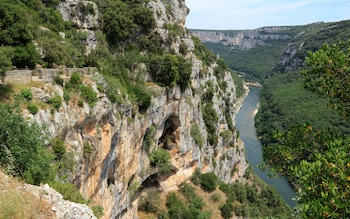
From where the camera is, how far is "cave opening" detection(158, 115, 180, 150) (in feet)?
108

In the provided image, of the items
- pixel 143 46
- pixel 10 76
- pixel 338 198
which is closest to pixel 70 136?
pixel 10 76

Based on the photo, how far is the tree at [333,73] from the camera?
25.1 ft

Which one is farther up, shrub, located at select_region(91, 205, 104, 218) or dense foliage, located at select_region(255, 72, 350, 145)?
shrub, located at select_region(91, 205, 104, 218)

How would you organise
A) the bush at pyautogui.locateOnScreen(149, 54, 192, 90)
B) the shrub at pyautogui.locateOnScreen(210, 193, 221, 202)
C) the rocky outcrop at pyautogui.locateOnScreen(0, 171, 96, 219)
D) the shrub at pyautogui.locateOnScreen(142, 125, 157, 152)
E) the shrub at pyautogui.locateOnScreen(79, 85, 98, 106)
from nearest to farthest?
the rocky outcrop at pyautogui.locateOnScreen(0, 171, 96, 219) → the shrub at pyautogui.locateOnScreen(79, 85, 98, 106) → the shrub at pyautogui.locateOnScreen(142, 125, 157, 152) → the bush at pyautogui.locateOnScreen(149, 54, 192, 90) → the shrub at pyautogui.locateOnScreen(210, 193, 221, 202)

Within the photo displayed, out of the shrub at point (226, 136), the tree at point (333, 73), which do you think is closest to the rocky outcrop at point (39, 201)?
the tree at point (333, 73)

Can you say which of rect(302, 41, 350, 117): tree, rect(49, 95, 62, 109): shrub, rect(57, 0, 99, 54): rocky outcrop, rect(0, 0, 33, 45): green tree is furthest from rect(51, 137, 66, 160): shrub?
rect(57, 0, 99, 54): rocky outcrop

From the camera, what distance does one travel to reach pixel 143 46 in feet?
105

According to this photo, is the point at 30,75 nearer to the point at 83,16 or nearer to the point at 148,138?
the point at 148,138

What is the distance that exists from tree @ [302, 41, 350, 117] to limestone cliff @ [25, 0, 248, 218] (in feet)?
37.4

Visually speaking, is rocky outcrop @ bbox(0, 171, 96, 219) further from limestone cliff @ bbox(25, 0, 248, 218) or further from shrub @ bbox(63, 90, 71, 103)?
shrub @ bbox(63, 90, 71, 103)

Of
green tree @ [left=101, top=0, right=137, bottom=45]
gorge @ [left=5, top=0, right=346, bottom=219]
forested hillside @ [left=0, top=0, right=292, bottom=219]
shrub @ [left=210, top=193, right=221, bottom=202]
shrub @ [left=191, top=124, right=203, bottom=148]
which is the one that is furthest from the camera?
shrub @ [left=191, top=124, right=203, bottom=148]

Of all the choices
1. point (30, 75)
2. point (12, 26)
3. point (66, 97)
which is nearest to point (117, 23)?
point (12, 26)

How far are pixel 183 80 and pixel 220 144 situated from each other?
15.9m

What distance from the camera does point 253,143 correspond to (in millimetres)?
76688
